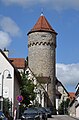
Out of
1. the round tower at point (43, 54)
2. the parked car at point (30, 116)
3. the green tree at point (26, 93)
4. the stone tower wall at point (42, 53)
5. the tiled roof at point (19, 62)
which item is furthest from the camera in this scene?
the round tower at point (43, 54)

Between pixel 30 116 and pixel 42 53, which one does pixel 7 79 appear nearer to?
pixel 30 116

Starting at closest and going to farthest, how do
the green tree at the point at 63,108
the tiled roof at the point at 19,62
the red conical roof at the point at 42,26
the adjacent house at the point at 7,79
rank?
the adjacent house at the point at 7,79
the tiled roof at the point at 19,62
the red conical roof at the point at 42,26
the green tree at the point at 63,108

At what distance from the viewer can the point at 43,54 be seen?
4222 inches

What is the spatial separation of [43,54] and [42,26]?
981cm

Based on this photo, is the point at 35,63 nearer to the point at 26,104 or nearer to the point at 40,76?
the point at 40,76

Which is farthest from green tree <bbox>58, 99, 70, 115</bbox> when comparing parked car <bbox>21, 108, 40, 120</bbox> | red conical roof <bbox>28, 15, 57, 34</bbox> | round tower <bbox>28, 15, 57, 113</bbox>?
parked car <bbox>21, 108, 40, 120</bbox>

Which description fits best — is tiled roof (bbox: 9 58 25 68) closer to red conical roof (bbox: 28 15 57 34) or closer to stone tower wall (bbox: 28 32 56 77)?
stone tower wall (bbox: 28 32 56 77)

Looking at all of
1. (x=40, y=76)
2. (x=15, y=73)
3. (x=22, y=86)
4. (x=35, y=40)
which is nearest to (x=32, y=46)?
(x=35, y=40)

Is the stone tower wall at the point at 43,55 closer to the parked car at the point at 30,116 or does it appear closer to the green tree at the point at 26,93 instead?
the green tree at the point at 26,93

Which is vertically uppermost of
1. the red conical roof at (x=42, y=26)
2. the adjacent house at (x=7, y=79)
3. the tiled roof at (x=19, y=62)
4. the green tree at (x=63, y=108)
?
the red conical roof at (x=42, y=26)

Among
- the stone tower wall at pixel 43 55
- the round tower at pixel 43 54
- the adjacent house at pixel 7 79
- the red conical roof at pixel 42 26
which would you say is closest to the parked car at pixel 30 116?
the adjacent house at pixel 7 79

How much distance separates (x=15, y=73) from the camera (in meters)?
59.5

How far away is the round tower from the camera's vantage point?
10656 centimetres

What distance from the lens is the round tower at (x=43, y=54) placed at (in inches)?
4195
